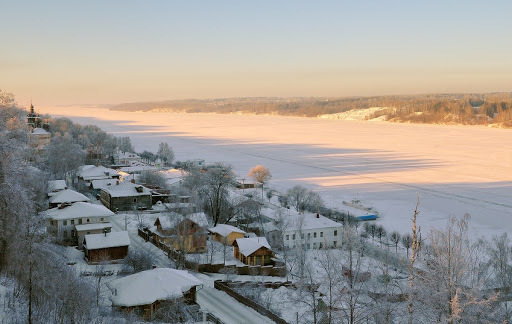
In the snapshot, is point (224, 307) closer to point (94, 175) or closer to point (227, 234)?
point (227, 234)

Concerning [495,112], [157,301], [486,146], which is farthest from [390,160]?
[495,112]

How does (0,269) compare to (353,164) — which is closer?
(0,269)

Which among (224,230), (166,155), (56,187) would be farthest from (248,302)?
(166,155)

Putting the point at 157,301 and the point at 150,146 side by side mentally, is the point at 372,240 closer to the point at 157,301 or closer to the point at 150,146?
the point at 157,301

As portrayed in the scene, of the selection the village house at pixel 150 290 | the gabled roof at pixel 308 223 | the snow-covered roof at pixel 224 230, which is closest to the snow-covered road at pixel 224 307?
the village house at pixel 150 290

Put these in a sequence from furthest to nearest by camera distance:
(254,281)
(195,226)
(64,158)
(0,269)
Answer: (64,158), (195,226), (254,281), (0,269)

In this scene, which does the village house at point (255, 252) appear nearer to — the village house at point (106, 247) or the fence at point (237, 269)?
the fence at point (237, 269)

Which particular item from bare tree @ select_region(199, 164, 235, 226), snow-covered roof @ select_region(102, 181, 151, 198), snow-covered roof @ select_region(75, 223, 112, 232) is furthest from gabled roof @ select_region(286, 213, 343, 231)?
snow-covered roof @ select_region(102, 181, 151, 198)

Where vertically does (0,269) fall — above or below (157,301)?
above
